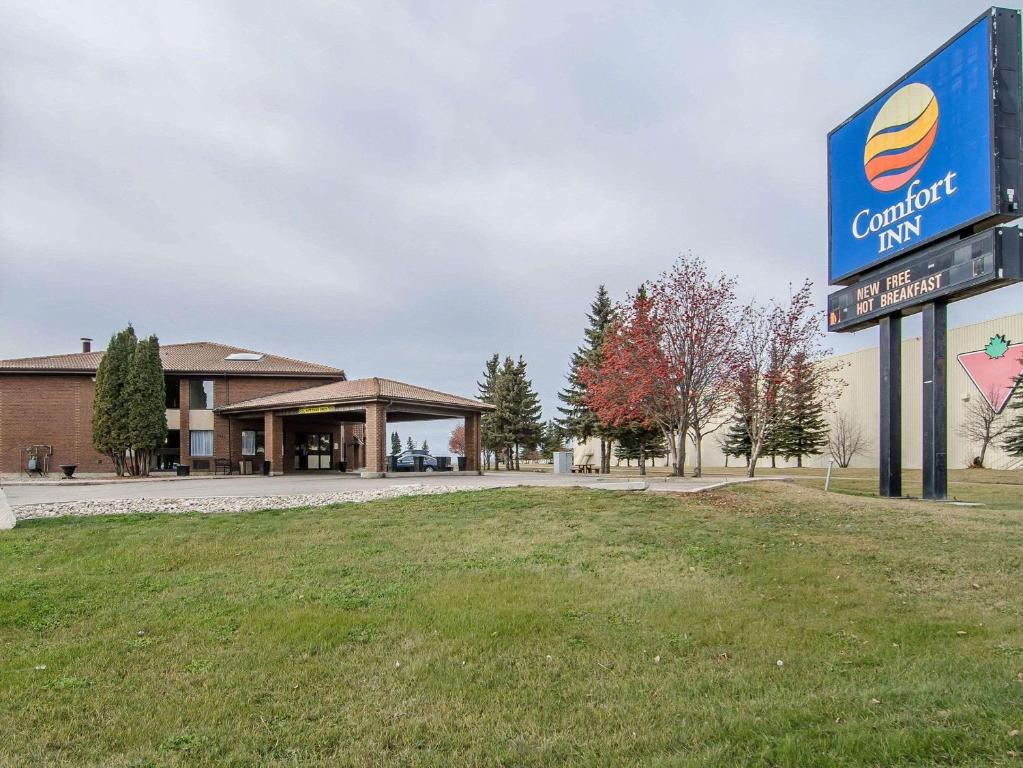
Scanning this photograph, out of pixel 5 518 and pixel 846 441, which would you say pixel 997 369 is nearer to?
pixel 846 441

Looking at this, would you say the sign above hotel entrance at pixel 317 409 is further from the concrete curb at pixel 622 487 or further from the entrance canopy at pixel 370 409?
the concrete curb at pixel 622 487

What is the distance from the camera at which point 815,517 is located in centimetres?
1191

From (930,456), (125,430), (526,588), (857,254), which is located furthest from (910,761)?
(125,430)

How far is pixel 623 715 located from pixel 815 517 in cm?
954

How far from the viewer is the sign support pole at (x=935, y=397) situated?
14.7 metres

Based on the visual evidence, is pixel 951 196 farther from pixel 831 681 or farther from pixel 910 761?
pixel 910 761

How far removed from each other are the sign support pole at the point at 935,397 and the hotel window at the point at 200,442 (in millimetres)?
31494

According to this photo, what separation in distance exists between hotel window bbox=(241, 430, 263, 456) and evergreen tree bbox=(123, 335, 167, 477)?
4.02 metres

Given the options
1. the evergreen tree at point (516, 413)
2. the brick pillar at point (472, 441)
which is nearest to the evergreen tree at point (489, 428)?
the evergreen tree at point (516, 413)

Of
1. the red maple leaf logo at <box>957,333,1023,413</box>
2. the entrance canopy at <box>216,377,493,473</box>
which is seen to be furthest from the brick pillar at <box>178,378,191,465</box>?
the red maple leaf logo at <box>957,333,1023,413</box>

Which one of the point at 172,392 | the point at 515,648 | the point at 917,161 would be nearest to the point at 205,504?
the point at 515,648

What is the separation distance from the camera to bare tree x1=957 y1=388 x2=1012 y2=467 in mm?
32375

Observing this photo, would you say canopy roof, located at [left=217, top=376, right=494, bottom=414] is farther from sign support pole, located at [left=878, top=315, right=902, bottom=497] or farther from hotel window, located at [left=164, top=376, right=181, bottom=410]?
sign support pole, located at [left=878, top=315, right=902, bottom=497]

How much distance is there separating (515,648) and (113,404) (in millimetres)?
31434
